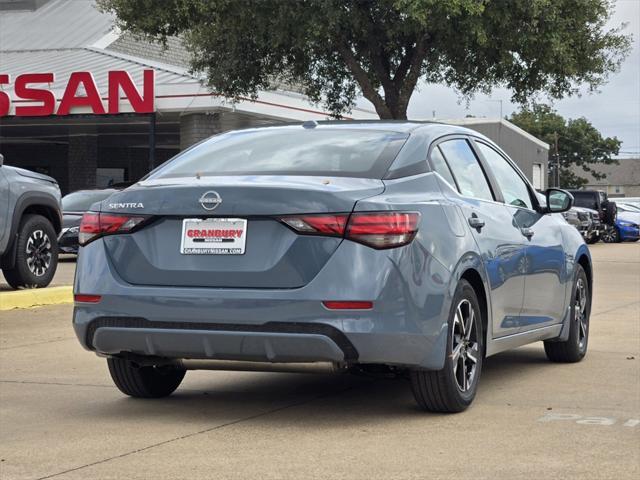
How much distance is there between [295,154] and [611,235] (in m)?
37.8

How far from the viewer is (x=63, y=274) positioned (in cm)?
1919

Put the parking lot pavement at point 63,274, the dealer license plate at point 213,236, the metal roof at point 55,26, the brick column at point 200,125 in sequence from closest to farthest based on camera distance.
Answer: the dealer license plate at point 213,236
the parking lot pavement at point 63,274
the brick column at point 200,125
the metal roof at point 55,26

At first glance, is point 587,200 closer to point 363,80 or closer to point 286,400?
point 363,80

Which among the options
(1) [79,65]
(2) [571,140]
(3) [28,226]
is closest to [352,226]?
(3) [28,226]

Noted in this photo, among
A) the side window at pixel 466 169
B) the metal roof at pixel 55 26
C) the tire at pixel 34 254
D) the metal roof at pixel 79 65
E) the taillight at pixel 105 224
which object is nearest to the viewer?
the taillight at pixel 105 224

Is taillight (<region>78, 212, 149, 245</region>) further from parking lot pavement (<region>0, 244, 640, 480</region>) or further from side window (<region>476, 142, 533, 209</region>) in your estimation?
side window (<region>476, 142, 533, 209</region>)

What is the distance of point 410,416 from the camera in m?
6.79

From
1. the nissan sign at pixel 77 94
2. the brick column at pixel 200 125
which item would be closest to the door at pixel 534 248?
the nissan sign at pixel 77 94

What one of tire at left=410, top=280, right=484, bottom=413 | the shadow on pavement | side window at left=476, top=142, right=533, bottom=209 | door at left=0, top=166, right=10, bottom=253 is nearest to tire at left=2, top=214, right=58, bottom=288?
door at left=0, top=166, right=10, bottom=253

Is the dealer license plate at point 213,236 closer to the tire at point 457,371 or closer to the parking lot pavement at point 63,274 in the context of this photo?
the tire at point 457,371

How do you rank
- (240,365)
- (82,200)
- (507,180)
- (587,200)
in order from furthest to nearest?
1. (587,200)
2. (82,200)
3. (507,180)
4. (240,365)

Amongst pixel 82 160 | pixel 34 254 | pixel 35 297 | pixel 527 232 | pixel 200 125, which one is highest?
pixel 200 125

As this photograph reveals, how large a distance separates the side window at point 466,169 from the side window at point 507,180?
0.79ft

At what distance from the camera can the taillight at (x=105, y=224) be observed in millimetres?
6594
